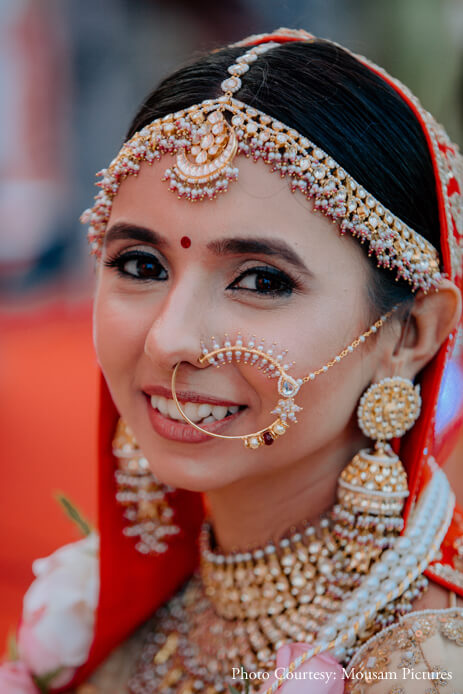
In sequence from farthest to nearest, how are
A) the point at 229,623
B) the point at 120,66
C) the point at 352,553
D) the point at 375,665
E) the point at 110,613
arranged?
1. the point at 120,66
2. the point at 110,613
3. the point at 229,623
4. the point at 352,553
5. the point at 375,665

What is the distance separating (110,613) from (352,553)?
63 cm

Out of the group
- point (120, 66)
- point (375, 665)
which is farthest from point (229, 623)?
point (120, 66)

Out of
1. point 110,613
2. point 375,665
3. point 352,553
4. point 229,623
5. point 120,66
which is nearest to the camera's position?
point 375,665

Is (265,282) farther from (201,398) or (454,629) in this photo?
(454,629)

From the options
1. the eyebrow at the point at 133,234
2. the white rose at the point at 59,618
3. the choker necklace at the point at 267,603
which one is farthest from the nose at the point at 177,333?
the white rose at the point at 59,618

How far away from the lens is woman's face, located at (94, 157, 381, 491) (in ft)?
3.84

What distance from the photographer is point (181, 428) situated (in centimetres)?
126

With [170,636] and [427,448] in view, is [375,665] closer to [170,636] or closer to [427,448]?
[427,448]

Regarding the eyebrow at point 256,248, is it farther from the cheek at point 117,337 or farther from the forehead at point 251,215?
the cheek at point 117,337

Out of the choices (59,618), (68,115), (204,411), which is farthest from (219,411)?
(68,115)

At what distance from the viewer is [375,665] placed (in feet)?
3.63

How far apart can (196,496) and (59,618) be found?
0.43 metres

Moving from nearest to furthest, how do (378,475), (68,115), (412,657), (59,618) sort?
(412,657)
(378,475)
(59,618)
(68,115)

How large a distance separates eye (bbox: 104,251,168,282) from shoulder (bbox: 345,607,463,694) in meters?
0.76
